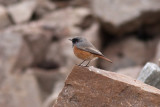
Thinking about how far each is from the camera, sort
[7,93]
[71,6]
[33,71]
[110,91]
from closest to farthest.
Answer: [110,91], [7,93], [33,71], [71,6]

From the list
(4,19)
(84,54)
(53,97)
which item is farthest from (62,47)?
(84,54)

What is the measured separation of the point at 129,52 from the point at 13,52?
4.35 meters

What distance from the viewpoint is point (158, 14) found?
63.1 feet

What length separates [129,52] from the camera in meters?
19.9

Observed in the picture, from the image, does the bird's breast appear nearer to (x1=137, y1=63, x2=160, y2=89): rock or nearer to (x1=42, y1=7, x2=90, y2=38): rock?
(x1=137, y1=63, x2=160, y2=89): rock

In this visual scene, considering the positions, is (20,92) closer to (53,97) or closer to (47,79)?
(47,79)

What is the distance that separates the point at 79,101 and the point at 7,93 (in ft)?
33.8

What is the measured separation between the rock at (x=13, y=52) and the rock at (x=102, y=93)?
34.3ft

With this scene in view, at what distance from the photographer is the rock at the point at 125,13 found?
62.3 ft

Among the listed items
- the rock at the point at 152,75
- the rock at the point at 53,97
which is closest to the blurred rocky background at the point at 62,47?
the rock at the point at 53,97

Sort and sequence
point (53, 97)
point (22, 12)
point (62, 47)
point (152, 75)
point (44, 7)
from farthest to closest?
1. point (44, 7)
2. point (22, 12)
3. point (62, 47)
4. point (53, 97)
5. point (152, 75)

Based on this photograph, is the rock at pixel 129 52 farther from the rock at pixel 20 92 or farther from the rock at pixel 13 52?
the rock at pixel 13 52

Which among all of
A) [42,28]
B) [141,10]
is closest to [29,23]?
[42,28]

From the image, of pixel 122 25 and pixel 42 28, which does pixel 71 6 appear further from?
pixel 122 25
